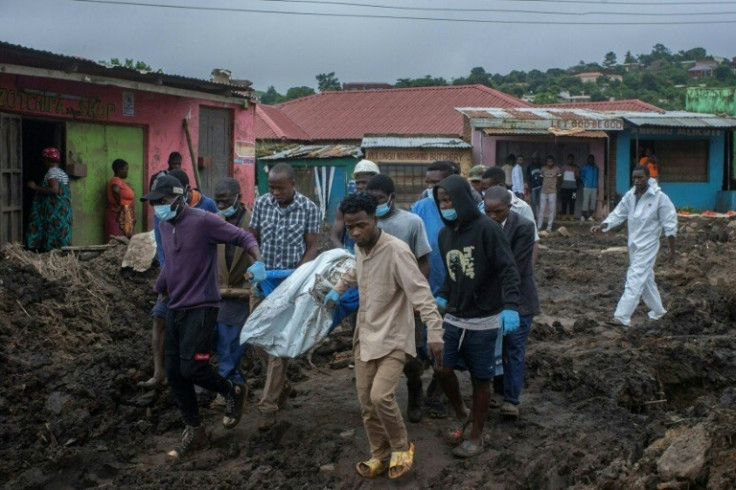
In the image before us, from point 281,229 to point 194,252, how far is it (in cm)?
94

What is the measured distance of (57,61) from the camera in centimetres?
1059

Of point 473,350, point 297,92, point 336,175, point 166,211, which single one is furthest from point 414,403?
point 297,92

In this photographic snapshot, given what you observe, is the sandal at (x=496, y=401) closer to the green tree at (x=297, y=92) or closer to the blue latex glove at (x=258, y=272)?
the blue latex glove at (x=258, y=272)

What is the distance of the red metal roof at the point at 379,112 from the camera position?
3234cm

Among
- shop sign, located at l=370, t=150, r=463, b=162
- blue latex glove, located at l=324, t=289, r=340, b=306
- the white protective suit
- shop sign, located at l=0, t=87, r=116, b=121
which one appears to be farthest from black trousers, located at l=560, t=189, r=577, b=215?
blue latex glove, located at l=324, t=289, r=340, b=306

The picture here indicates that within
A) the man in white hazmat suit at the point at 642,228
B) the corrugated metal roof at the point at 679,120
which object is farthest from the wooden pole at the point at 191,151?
the corrugated metal roof at the point at 679,120

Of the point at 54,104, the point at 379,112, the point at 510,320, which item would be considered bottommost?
the point at 510,320

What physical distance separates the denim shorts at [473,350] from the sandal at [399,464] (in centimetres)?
77

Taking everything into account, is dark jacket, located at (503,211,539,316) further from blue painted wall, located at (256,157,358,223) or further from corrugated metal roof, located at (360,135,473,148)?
blue painted wall, located at (256,157,358,223)

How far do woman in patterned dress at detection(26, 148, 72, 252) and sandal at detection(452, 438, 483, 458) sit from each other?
286 inches

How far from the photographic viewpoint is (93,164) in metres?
12.5

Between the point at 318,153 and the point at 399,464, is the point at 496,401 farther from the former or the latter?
the point at 318,153

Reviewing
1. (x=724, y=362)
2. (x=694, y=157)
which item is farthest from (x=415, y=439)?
(x=694, y=157)

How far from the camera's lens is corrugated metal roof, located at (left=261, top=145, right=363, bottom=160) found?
26.6 meters
